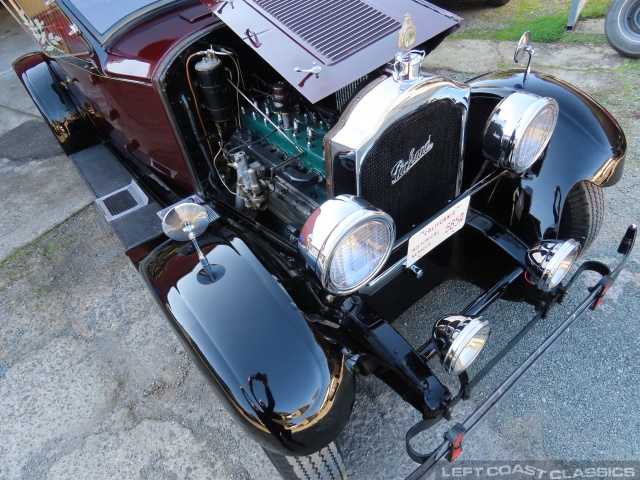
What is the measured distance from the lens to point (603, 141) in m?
1.99

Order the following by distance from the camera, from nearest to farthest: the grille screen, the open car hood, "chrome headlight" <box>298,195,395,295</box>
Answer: "chrome headlight" <box>298,195,395,295</box>, the grille screen, the open car hood

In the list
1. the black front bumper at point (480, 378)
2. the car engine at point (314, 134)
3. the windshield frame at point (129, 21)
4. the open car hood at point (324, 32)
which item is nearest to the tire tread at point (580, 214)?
the black front bumper at point (480, 378)

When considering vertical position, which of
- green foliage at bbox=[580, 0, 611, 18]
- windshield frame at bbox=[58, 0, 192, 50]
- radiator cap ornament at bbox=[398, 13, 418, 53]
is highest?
radiator cap ornament at bbox=[398, 13, 418, 53]

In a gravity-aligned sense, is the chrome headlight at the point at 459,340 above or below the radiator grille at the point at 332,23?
below

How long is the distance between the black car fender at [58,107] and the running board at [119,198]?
175mm

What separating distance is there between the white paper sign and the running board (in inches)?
49.4

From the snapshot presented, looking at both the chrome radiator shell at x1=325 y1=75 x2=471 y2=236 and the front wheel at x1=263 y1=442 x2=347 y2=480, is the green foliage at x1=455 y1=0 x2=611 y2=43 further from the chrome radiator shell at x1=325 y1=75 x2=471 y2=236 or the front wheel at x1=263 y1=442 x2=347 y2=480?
the front wheel at x1=263 y1=442 x2=347 y2=480

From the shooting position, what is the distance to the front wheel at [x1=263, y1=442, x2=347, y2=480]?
1567 millimetres

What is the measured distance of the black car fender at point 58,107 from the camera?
335cm

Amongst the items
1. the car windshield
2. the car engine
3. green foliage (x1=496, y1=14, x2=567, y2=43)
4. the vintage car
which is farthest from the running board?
green foliage (x1=496, y1=14, x2=567, y2=43)

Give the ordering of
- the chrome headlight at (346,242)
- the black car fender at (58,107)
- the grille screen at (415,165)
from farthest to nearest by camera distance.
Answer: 1. the black car fender at (58,107)
2. the grille screen at (415,165)
3. the chrome headlight at (346,242)

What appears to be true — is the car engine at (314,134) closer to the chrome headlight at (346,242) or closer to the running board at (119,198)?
the chrome headlight at (346,242)

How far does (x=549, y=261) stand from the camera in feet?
5.68

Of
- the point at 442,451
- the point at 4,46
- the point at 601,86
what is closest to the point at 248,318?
the point at 442,451
